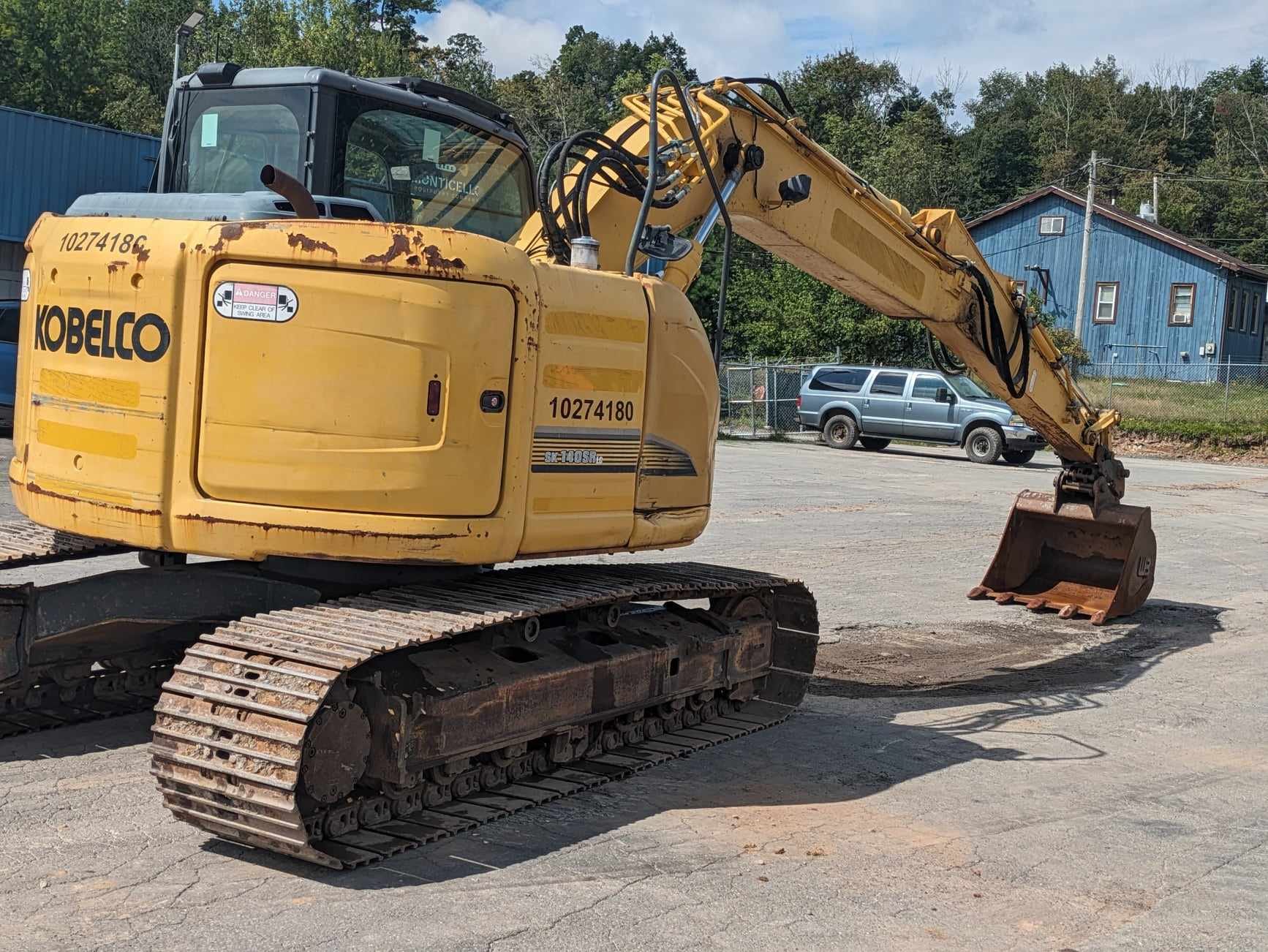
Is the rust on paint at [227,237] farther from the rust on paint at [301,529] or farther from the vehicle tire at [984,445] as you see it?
the vehicle tire at [984,445]

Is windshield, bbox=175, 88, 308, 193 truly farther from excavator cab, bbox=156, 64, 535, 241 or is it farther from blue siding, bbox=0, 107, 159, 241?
blue siding, bbox=0, 107, 159, 241

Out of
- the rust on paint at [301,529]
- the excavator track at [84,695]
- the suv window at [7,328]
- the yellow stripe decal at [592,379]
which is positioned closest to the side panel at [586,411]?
the yellow stripe decal at [592,379]

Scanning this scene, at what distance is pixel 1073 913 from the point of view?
5.00m

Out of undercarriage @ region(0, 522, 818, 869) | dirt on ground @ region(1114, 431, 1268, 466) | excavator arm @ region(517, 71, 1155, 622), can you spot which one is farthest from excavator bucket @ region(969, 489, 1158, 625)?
dirt on ground @ region(1114, 431, 1268, 466)

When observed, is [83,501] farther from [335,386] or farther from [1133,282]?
[1133,282]

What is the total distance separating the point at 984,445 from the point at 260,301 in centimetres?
2491

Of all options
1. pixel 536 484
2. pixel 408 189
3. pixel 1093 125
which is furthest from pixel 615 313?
pixel 1093 125

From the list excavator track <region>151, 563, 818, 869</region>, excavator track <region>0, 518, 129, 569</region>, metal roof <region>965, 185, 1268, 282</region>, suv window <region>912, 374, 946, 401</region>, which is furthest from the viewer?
metal roof <region>965, 185, 1268, 282</region>

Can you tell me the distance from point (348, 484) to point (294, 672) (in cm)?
79

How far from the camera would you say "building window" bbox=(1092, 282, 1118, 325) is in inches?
1881

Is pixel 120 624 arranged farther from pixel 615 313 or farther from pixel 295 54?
pixel 295 54

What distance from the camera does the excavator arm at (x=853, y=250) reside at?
22.3 ft

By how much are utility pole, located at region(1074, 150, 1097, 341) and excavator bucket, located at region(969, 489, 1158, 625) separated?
3240cm

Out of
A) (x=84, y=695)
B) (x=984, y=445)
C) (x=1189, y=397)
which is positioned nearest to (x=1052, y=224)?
(x=1189, y=397)
